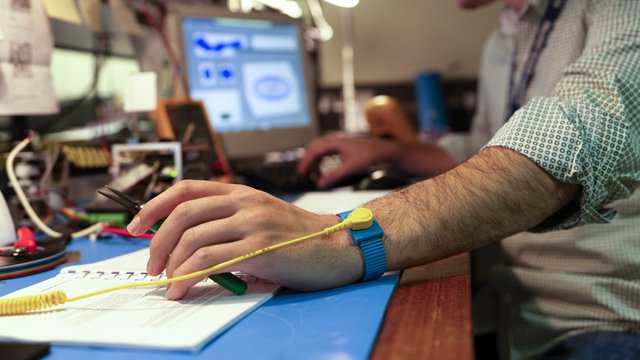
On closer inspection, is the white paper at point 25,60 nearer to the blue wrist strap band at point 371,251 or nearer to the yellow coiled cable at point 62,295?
the yellow coiled cable at point 62,295

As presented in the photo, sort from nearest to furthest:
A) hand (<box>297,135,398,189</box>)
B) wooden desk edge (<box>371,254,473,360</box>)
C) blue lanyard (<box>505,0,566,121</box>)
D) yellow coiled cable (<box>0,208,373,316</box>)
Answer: wooden desk edge (<box>371,254,473,360</box>), yellow coiled cable (<box>0,208,373,316</box>), blue lanyard (<box>505,0,566,121</box>), hand (<box>297,135,398,189</box>)

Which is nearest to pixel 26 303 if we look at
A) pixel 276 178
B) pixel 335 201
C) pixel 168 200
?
pixel 168 200

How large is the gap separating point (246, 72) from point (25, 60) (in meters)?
0.62

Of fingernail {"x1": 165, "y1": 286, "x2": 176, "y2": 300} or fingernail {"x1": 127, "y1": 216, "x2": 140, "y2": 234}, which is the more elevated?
fingernail {"x1": 127, "y1": 216, "x2": 140, "y2": 234}

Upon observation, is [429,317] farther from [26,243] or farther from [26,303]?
[26,243]

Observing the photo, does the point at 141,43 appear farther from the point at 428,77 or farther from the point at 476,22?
the point at 476,22

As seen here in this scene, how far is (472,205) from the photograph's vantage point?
0.65 meters

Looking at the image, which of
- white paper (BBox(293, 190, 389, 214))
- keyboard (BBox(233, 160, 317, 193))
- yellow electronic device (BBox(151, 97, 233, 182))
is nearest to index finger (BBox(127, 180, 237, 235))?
white paper (BBox(293, 190, 389, 214))

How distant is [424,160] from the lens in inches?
58.7

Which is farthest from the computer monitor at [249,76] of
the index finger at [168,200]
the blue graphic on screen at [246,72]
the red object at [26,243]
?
the index finger at [168,200]

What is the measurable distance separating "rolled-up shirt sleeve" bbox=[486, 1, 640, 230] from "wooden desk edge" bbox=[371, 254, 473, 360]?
0.17 metres

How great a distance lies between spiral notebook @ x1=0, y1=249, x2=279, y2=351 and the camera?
0.43 meters

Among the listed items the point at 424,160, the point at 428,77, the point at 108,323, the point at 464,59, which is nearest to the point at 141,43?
the point at 424,160

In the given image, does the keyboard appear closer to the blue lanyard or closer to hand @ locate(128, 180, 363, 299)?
the blue lanyard
